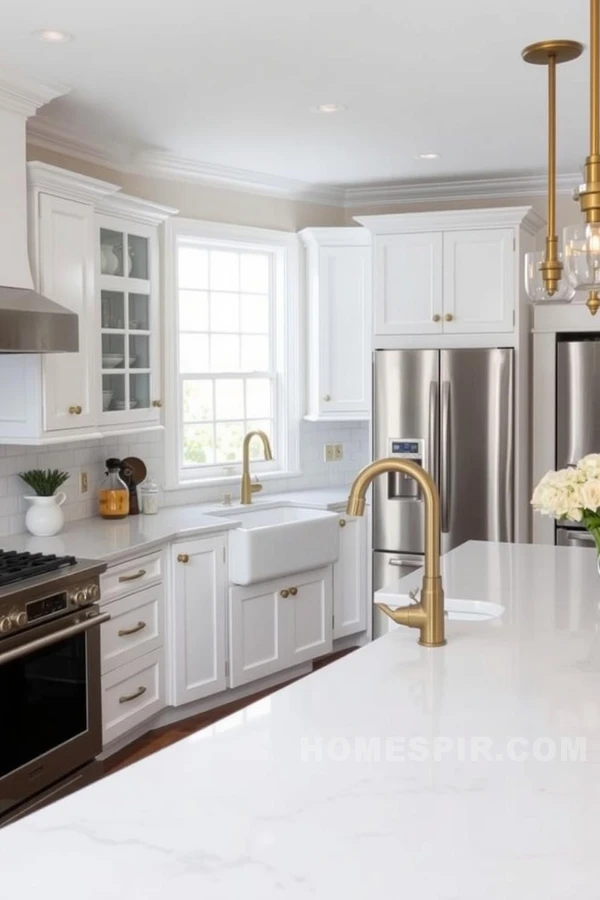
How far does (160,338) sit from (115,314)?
0.60 metres

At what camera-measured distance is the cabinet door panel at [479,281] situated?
16.8 ft

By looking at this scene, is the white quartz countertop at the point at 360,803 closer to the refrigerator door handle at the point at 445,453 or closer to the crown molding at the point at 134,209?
the crown molding at the point at 134,209

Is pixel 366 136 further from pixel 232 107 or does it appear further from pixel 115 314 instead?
pixel 115 314

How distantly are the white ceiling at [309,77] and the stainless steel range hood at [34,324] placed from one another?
790mm

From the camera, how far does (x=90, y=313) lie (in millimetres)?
4145

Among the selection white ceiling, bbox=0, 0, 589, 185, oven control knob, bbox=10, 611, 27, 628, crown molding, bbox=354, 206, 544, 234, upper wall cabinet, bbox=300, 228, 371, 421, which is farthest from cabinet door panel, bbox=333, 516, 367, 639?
oven control knob, bbox=10, 611, 27, 628

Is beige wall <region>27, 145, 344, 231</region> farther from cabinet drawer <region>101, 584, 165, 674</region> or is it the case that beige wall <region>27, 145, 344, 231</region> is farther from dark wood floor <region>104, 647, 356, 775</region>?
dark wood floor <region>104, 647, 356, 775</region>

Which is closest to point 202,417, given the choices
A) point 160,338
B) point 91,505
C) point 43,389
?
point 160,338

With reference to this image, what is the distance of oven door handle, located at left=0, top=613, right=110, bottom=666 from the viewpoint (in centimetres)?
314

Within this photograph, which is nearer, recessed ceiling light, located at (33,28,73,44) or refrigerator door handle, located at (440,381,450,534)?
recessed ceiling light, located at (33,28,73,44)

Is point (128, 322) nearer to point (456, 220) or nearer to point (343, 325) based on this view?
point (343, 325)

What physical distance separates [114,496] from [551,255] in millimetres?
2503

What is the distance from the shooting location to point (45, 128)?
425 cm

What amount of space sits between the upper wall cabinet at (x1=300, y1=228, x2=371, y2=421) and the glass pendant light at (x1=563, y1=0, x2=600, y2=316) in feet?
10.7
